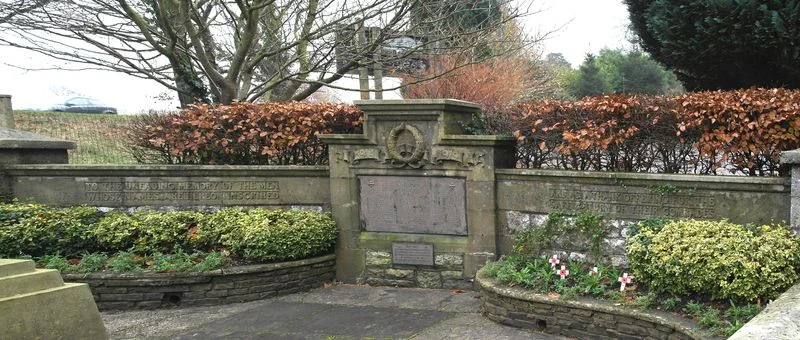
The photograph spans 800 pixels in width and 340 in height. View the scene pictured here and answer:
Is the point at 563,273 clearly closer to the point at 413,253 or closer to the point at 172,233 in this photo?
the point at 413,253

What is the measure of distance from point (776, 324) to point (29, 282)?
15.8 feet

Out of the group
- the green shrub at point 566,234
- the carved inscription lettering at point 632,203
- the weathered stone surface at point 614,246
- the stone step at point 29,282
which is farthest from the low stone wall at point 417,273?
the stone step at point 29,282

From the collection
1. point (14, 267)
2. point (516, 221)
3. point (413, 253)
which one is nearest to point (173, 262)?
point (14, 267)

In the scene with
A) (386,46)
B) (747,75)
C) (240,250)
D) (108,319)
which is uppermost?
(386,46)

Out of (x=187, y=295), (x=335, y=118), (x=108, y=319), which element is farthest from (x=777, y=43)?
(x=108, y=319)

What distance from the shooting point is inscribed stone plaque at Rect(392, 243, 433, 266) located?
290 inches

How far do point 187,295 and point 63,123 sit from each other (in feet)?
43.0

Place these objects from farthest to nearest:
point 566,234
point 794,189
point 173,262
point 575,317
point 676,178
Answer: point 173,262
point 566,234
point 676,178
point 575,317
point 794,189

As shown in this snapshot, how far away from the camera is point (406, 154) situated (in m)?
7.23

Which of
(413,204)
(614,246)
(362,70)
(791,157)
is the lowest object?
(614,246)

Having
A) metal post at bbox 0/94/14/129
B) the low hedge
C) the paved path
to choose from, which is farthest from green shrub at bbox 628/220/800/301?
metal post at bbox 0/94/14/129

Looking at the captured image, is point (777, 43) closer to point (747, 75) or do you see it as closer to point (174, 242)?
point (747, 75)

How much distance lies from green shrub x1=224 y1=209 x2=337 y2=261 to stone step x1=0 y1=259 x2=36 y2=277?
2706 mm

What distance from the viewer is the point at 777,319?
3.33 meters
